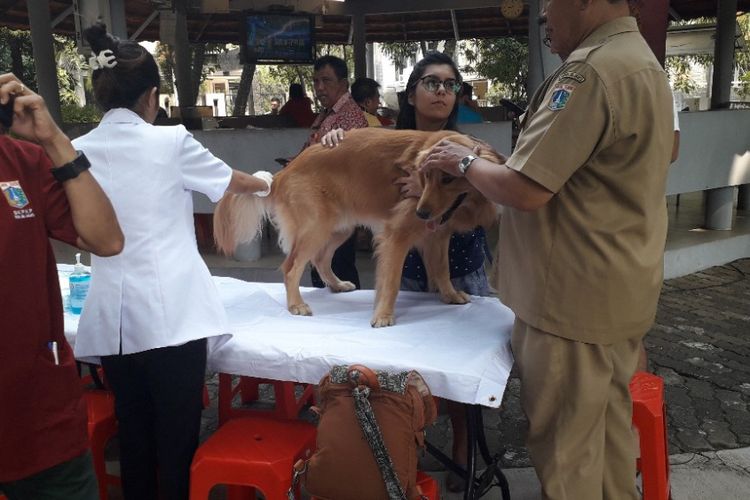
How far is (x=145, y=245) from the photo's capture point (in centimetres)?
213

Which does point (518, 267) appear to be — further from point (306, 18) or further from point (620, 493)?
point (306, 18)

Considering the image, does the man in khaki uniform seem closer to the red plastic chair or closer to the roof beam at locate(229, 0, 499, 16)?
the red plastic chair

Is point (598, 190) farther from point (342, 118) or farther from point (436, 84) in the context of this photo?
point (342, 118)

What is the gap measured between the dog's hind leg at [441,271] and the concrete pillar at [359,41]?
10094mm

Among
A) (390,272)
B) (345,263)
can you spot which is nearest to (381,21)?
(345,263)

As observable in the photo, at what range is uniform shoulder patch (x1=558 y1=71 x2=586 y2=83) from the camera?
1.76m

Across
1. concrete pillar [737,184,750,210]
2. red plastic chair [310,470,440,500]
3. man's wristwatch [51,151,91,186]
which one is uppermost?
man's wristwatch [51,151,91,186]

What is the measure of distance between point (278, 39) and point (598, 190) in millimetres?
9471

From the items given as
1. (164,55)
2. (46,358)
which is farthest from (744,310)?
(164,55)

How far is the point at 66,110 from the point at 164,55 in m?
11.7

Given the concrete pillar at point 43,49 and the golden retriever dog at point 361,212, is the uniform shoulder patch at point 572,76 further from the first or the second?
the concrete pillar at point 43,49

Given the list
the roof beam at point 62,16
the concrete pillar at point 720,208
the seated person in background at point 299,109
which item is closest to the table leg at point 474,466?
the concrete pillar at point 720,208

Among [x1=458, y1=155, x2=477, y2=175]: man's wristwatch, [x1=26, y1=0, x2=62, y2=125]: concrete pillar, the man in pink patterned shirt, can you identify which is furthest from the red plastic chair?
[x1=26, y1=0, x2=62, y2=125]: concrete pillar

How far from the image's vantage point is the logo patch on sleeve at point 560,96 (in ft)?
5.81
